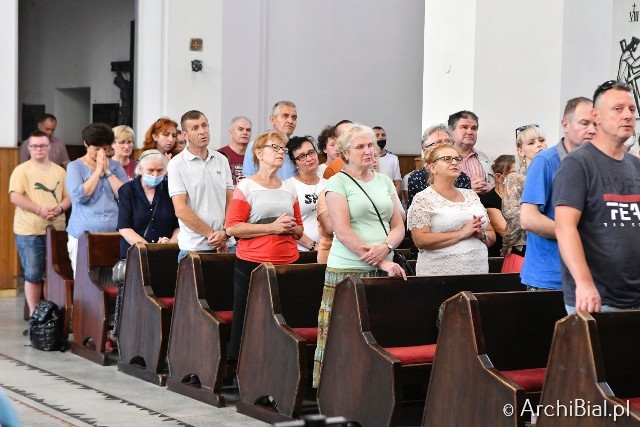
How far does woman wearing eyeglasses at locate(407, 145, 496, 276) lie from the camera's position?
19.1 ft

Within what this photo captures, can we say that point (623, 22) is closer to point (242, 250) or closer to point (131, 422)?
point (242, 250)

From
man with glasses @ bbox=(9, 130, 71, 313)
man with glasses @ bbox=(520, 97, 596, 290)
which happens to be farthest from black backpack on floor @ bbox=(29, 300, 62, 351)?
man with glasses @ bbox=(520, 97, 596, 290)

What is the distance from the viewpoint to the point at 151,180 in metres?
7.47

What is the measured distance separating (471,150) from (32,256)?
391 cm

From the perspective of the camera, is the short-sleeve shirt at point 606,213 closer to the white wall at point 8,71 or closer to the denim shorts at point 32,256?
the denim shorts at point 32,256

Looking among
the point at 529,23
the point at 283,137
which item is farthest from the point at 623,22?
the point at 283,137

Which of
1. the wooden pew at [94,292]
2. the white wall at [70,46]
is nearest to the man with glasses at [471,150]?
the wooden pew at [94,292]

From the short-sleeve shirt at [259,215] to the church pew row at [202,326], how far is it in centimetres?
38

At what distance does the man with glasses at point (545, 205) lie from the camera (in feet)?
16.1

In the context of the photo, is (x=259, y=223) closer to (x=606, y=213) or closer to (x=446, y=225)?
(x=446, y=225)

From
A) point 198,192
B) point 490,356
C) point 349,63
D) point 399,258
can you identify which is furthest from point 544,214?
point 349,63

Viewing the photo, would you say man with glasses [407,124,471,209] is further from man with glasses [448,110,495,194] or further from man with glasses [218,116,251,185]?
man with glasses [218,116,251,185]

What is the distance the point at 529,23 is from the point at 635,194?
139 inches

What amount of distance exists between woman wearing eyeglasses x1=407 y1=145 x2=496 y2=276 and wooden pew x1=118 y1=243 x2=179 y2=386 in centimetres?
192
